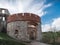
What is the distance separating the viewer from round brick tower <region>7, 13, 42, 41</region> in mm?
22148

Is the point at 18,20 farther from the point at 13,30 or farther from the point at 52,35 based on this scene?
the point at 52,35

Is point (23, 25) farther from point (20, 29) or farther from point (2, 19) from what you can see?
point (2, 19)

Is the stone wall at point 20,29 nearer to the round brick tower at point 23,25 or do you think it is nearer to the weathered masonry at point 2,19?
the round brick tower at point 23,25

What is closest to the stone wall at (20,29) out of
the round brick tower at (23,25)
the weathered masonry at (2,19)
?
the round brick tower at (23,25)

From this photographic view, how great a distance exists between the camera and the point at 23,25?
73.7 feet

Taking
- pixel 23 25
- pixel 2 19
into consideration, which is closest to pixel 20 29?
pixel 23 25

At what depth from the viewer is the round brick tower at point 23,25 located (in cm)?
2215

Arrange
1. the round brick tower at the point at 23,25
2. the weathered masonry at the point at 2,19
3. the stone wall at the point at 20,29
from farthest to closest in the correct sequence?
the weathered masonry at the point at 2,19, the round brick tower at the point at 23,25, the stone wall at the point at 20,29

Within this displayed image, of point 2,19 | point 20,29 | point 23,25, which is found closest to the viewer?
point 20,29

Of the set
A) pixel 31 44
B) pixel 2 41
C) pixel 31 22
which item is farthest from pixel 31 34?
pixel 2 41

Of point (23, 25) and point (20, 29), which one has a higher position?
point (23, 25)

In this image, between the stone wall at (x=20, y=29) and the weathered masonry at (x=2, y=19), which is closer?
the stone wall at (x=20, y=29)

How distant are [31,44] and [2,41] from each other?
11.5ft

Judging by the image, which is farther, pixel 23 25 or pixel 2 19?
pixel 2 19
